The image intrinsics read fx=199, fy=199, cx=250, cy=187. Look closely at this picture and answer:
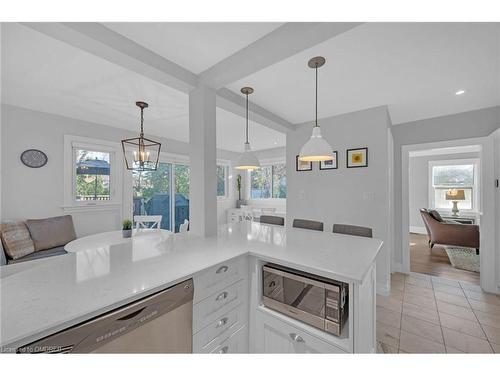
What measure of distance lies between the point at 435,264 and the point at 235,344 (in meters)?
3.78

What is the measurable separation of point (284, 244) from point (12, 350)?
136cm

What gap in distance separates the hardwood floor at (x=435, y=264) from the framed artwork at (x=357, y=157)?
1.98m

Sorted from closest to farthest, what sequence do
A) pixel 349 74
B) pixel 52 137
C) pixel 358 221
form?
pixel 349 74 < pixel 358 221 < pixel 52 137

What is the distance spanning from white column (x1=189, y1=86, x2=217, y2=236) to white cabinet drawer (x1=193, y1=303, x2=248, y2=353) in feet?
2.33

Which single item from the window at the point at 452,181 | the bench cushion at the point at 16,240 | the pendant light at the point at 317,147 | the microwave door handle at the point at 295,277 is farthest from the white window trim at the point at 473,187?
the bench cushion at the point at 16,240

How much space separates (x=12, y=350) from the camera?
1.96 feet

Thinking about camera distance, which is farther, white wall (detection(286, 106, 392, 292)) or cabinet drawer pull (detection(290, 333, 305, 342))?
white wall (detection(286, 106, 392, 292))

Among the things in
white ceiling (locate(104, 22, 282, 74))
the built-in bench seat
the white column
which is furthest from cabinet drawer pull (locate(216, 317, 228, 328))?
the built-in bench seat

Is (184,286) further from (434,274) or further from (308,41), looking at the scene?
(434,274)

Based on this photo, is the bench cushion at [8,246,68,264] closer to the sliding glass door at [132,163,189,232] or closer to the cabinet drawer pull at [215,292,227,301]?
the sliding glass door at [132,163,189,232]

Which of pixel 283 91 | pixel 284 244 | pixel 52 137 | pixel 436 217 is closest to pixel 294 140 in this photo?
pixel 283 91

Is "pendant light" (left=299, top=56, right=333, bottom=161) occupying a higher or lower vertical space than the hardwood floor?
higher

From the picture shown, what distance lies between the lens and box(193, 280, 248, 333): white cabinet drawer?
43.0 inches

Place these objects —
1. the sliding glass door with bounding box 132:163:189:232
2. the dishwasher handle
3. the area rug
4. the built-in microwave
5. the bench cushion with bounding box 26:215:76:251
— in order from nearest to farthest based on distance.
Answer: the dishwasher handle, the built-in microwave, the bench cushion with bounding box 26:215:76:251, the area rug, the sliding glass door with bounding box 132:163:189:232
